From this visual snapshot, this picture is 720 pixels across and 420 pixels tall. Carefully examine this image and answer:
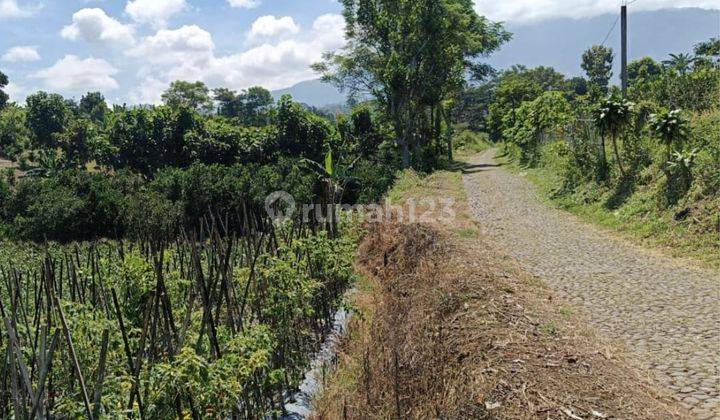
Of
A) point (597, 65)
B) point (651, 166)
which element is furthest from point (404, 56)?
point (597, 65)

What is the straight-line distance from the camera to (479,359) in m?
4.33

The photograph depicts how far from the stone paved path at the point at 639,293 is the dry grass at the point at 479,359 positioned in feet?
1.05

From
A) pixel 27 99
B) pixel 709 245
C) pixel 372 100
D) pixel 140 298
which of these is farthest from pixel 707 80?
pixel 27 99

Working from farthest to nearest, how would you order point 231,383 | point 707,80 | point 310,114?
point 310,114 → point 707,80 → point 231,383

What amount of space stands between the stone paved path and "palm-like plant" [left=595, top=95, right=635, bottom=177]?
2546 mm

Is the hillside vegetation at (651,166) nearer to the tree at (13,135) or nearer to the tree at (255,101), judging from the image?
the tree at (13,135)

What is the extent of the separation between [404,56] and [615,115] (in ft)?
45.7

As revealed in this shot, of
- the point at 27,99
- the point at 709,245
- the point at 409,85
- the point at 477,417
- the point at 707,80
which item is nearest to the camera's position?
the point at 477,417

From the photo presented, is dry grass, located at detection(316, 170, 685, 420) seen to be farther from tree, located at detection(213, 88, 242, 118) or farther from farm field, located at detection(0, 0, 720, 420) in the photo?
tree, located at detection(213, 88, 242, 118)

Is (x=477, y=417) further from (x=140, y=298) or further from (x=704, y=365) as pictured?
(x=140, y=298)

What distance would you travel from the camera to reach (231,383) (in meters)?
2.76

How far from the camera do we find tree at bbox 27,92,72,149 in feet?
143

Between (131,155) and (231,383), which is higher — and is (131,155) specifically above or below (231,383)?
above

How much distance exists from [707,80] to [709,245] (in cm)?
1112
